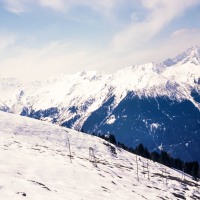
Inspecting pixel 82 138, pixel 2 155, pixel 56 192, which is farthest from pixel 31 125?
pixel 56 192

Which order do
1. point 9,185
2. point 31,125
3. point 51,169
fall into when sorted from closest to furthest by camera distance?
point 9,185
point 51,169
point 31,125

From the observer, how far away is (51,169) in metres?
66.8

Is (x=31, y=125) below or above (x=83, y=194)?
above

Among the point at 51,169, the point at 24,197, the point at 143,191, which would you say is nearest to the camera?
the point at 24,197

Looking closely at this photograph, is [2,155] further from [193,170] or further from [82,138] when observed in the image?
[193,170]

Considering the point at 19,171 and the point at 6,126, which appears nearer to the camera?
the point at 19,171

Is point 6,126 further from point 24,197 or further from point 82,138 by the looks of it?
point 24,197

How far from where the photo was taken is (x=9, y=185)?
4253cm

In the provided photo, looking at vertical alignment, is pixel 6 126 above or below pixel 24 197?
Answer: above

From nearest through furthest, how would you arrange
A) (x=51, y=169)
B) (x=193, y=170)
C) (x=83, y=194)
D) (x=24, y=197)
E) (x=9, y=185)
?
(x=24, y=197) < (x=9, y=185) < (x=83, y=194) < (x=51, y=169) < (x=193, y=170)

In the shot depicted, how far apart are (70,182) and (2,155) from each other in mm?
18376

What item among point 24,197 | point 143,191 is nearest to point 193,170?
point 143,191

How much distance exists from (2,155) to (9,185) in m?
28.1

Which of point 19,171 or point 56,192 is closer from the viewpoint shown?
point 56,192
